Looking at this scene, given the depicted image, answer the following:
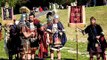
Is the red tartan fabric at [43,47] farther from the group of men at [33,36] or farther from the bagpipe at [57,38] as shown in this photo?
the bagpipe at [57,38]

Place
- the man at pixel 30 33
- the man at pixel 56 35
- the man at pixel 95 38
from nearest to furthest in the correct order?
1. the man at pixel 30 33
2. the man at pixel 95 38
3. the man at pixel 56 35

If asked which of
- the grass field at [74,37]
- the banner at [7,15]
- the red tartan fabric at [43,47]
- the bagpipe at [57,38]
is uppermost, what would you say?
the banner at [7,15]

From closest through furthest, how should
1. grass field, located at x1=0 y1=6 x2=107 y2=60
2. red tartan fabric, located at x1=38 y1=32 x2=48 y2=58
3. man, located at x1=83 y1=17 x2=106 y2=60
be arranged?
man, located at x1=83 y1=17 x2=106 y2=60, red tartan fabric, located at x1=38 y1=32 x2=48 y2=58, grass field, located at x1=0 y1=6 x2=107 y2=60

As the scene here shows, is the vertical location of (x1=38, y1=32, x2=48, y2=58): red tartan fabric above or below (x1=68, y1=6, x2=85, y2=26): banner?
below

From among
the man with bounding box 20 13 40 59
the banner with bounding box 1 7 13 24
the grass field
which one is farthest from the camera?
the banner with bounding box 1 7 13 24

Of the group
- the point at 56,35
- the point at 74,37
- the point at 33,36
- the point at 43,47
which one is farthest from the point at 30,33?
the point at 74,37

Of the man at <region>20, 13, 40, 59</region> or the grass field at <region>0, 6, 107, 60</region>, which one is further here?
the grass field at <region>0, 6, 107, 60</region>

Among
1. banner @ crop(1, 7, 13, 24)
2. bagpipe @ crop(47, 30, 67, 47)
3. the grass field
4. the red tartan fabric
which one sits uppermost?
banner @ crop(1, 7, 13, 24)

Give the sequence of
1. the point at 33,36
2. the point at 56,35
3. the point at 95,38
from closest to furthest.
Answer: the point at 33,36
the point at 95,38
the point at 56,35

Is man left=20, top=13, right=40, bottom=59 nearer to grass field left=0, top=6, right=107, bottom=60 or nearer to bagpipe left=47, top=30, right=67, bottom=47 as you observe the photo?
bagpipe left=47, top=30, right=67, bottom=47

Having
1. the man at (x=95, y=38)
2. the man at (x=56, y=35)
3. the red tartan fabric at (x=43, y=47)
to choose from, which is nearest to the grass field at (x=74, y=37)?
the red tartan fabric at (x=43, y=47)

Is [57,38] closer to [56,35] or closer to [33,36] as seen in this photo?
[56,35]

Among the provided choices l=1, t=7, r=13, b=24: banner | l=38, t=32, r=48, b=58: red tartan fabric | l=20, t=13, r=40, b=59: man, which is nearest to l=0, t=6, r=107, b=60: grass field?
l=1, t=7, r=13, b=24: banner

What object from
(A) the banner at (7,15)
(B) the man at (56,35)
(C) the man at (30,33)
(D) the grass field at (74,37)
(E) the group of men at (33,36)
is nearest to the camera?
(C) the man at (30,33)
